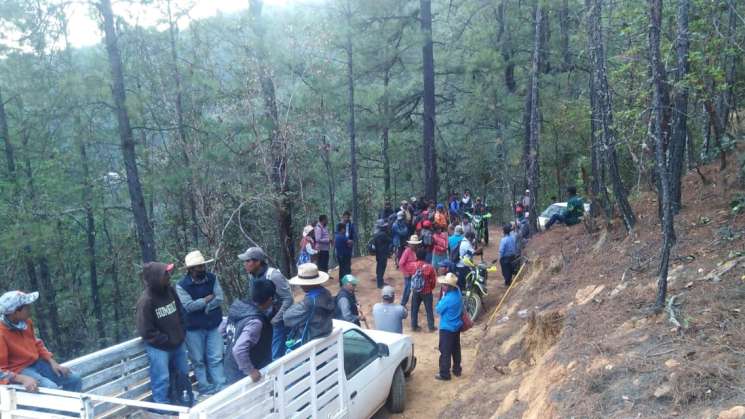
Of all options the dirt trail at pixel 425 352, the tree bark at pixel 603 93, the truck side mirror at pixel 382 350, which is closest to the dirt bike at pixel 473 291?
the dirt trail at pixel 425 352

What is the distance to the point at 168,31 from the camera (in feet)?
65.8

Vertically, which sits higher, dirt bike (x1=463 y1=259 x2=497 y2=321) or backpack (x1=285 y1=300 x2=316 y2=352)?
backpack (x1=285 y1=300 x2=316 y2=352)

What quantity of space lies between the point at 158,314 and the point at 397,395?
345 cm

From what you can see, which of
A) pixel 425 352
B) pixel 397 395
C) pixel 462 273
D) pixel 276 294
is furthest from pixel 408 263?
pixel 276 294

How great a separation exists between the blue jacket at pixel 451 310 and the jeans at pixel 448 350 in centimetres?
11

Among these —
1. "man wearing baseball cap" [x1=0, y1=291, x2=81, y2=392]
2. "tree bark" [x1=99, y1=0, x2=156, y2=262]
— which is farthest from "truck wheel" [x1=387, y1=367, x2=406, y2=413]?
"tree bark" [x1=99, y1=0, x2=156, y2=262]

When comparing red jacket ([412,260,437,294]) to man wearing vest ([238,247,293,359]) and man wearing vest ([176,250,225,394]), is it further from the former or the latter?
man wearing vest ([176,250,225,394])

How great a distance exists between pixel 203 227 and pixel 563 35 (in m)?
14.4

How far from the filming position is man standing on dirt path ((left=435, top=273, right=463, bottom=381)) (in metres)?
7.79

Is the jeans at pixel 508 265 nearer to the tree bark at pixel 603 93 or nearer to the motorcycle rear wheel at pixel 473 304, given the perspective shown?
the motorcycle rear wheel at pixel 473 304

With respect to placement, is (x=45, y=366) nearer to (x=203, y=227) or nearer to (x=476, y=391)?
(x=476, y=391)

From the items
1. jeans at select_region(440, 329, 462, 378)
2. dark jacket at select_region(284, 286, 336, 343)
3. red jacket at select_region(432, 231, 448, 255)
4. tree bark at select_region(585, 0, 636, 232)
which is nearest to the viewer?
dark jacket at select_region(284, 286, 336, 343)

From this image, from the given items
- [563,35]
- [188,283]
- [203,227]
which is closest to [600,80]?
[188,283]

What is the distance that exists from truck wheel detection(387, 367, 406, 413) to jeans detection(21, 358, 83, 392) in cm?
382
